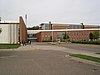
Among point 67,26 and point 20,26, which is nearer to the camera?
point 20,26

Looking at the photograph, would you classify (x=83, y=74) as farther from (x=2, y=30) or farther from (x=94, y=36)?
(x=94, y=36)

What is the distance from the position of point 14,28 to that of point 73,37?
236ft

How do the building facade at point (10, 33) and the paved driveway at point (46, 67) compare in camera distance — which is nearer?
the paved driveway at point (46, 67)

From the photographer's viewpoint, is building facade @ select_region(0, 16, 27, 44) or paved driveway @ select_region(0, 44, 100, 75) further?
building facade @ select_region(0, 16, 27, 44)

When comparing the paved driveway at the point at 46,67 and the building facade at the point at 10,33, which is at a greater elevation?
the building facade at the point at 10,33

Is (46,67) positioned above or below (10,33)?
below

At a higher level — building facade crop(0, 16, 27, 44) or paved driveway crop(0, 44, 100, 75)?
building facade crop(0, 16, 27, 44)

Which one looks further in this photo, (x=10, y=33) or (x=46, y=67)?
(x=10, y=33)

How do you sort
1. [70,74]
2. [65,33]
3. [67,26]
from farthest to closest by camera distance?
1. [67,26]
2. [65,33]
3. [70,74]

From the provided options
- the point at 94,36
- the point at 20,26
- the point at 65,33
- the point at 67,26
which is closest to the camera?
the point at 20,26

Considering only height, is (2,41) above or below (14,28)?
below

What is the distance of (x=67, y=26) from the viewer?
193250mm

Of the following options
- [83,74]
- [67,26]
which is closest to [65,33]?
[67,26]

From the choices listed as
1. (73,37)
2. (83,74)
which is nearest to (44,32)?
(73,37)
